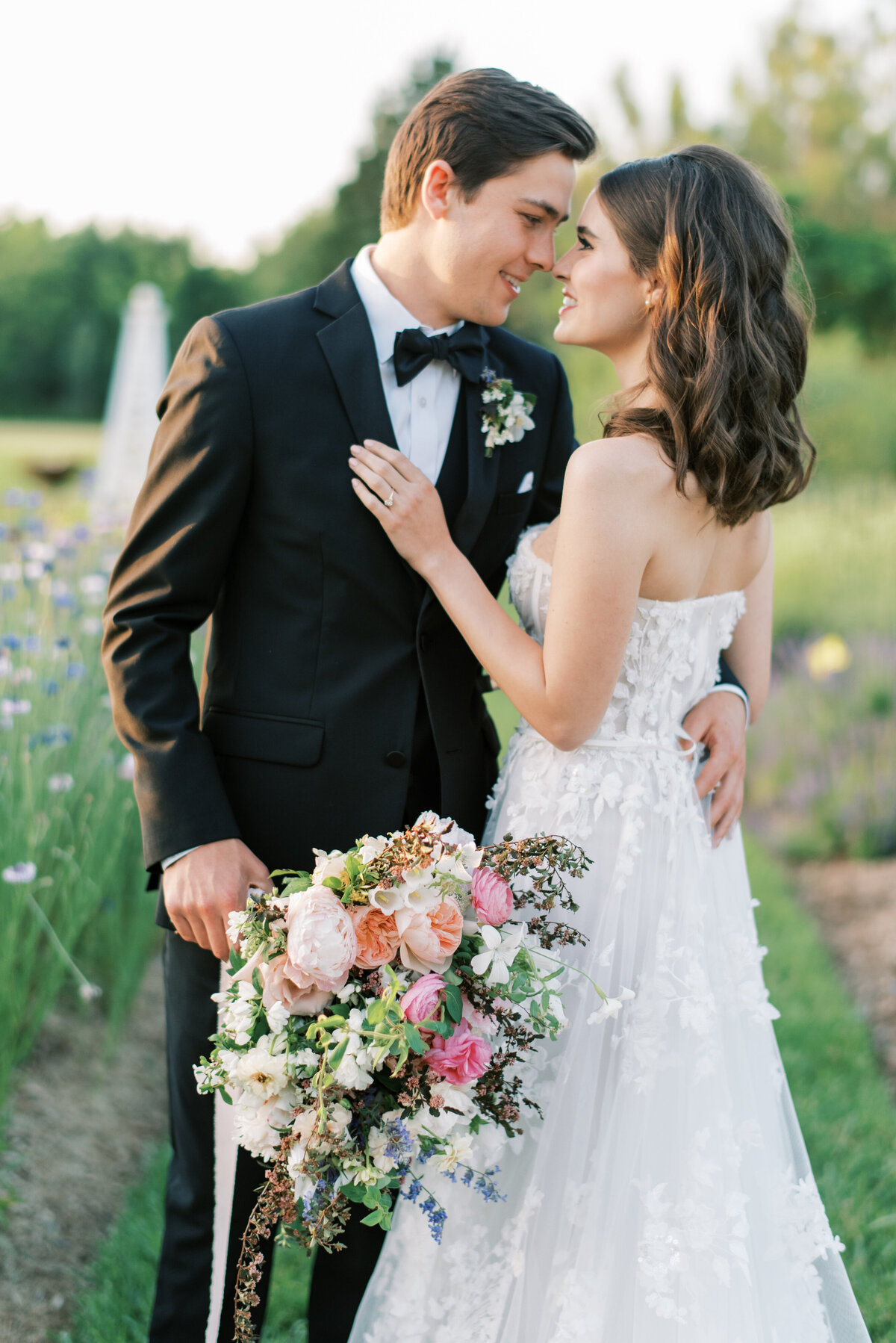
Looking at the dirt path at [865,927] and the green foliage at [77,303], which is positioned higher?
the green foliage at [77,303]

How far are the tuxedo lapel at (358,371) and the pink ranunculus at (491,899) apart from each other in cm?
89

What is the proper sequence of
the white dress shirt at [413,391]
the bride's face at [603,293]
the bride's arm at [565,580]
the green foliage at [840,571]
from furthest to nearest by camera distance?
the green foliage at [840,571] → the white dress shirt at [413,391] → the bride's face at [603,293] → the bride's arm at [565,580]

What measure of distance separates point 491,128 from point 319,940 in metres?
1.64

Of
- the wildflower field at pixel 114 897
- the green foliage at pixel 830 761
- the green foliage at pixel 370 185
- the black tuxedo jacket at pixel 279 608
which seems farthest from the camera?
the green foliage at pixel 370 185

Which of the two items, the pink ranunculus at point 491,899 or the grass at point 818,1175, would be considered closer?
the pink ranunculus at point 491,899

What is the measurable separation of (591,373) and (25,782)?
16001 millimetres

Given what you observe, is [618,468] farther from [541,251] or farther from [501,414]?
[541,251]

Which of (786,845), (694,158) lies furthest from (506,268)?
(786,845)

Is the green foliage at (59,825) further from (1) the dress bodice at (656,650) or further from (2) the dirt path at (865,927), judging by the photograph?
(2) the dirt path at (865,927)

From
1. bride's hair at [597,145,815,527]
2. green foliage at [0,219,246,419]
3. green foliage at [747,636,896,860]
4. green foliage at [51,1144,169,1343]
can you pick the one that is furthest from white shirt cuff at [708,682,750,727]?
green foliage at [0,219,246,419]

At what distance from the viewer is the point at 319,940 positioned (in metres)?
1.49

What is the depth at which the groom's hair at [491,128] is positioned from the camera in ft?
7.13

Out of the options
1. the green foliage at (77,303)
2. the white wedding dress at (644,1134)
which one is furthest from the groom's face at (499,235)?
the green foliage at (77,303)

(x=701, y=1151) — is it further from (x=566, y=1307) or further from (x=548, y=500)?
(x=548, y=500)
